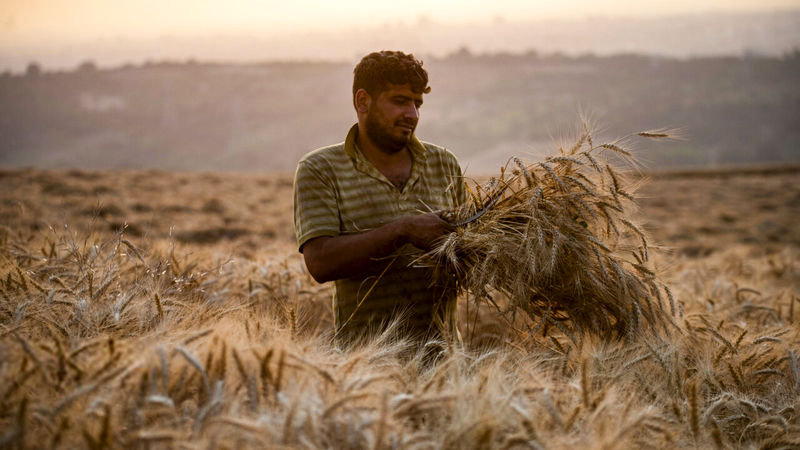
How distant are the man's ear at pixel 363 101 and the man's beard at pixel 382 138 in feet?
0.16

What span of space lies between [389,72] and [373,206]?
703 mm

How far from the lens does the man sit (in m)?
2.93

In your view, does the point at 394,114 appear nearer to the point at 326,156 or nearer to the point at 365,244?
the point at 326,156

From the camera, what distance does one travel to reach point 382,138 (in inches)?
125

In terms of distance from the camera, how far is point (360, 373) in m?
2.02

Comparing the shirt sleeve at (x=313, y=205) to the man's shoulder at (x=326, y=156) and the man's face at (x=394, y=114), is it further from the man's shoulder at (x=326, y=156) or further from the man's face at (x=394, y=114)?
the man's face at (x=394, y=114)

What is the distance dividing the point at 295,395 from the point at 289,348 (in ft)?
1.01

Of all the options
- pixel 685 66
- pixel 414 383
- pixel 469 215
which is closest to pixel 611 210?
pixel 469 215

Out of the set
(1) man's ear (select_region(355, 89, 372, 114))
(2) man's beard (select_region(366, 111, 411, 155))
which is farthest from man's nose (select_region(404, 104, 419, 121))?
(1) man's ear (select_region(355, 89, 372, 114))

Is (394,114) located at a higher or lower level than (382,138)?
higher

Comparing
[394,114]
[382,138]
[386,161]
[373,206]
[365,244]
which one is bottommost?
[365,244]

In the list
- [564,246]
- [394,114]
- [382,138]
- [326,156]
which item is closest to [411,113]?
[394,114]

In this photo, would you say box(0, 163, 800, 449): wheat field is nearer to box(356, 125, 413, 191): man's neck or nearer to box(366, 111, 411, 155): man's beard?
box(356, 125, 413, 191): man's neck

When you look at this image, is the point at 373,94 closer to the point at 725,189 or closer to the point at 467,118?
the point at 725,189
